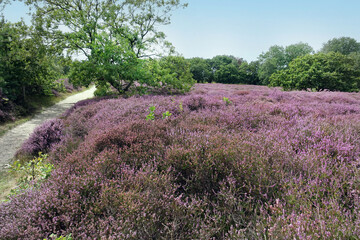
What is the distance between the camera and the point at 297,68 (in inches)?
750

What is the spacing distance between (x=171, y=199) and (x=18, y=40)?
16508 mm

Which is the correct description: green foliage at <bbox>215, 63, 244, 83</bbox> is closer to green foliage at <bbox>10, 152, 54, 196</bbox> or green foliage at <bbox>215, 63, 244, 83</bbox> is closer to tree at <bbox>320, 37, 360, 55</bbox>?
tree at <bbox>320, 37, 360, 55</bbox>

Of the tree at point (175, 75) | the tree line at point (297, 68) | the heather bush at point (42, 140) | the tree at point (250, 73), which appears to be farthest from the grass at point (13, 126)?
the tree at point (250, 73)

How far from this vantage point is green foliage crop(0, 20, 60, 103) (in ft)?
39.3

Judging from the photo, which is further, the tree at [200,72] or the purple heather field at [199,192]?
the tree at [200,72]

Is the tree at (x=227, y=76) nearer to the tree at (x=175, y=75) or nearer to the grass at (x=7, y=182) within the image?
the tree at (x=175, y=75)

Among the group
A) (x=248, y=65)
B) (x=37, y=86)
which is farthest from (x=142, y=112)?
(x=248, y=65)

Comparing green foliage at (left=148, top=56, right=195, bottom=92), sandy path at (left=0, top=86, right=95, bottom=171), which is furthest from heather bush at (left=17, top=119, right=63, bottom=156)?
green foliage at (left=148, top=56, right=195, bottom=92)

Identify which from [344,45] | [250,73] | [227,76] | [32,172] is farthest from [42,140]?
[344,45]

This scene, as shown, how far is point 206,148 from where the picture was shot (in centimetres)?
254

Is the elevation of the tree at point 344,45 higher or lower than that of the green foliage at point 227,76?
higher

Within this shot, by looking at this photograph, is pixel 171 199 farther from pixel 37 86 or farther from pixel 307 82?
pixel 307 82

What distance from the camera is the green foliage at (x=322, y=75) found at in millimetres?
17712

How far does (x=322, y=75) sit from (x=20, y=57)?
77.4 ft
